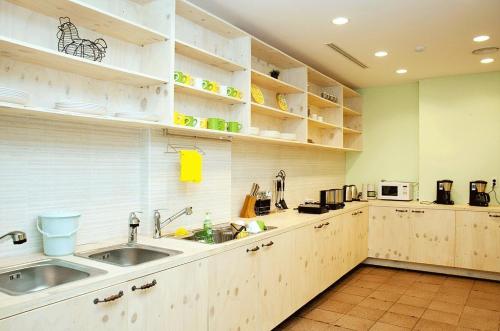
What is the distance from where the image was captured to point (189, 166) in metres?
2.86

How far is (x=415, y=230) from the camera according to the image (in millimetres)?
5156

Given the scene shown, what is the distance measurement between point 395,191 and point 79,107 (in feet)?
15.3

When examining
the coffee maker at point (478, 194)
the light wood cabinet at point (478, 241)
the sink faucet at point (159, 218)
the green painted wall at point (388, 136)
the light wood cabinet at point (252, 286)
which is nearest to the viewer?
the light wood cabinet at point (252, 286)

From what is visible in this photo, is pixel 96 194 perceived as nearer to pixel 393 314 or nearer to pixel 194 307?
pixel 194 307

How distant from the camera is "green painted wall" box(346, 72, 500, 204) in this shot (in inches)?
202

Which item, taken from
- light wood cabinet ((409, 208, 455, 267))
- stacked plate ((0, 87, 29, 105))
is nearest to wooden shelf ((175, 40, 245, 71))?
stacked plate ((0, 87, 29, 105))

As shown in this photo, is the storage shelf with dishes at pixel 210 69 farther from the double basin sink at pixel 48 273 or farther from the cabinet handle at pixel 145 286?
the cabinet handle at pixel 145 286

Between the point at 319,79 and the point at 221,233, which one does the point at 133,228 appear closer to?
the point at 221,233

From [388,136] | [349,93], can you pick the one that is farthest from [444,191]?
[349,93]

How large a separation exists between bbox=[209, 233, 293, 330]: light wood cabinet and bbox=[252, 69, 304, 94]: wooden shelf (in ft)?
4.80

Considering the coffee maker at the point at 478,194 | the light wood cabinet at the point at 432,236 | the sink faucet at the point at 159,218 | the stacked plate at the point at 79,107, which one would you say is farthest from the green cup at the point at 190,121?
the coffee maker at the point at 478,194

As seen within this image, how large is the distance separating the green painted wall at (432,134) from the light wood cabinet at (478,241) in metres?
0.51

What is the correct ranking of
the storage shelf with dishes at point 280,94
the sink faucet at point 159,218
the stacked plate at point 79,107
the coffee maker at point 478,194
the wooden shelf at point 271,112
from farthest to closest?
the coffee maker at point 478,194, the storage shelf with dishes at point 280,94, the wooden shelf at point 271,112, the sink faucet at point 159,218, the stacked plate at point 79,107

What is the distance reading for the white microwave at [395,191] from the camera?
17.9ft
